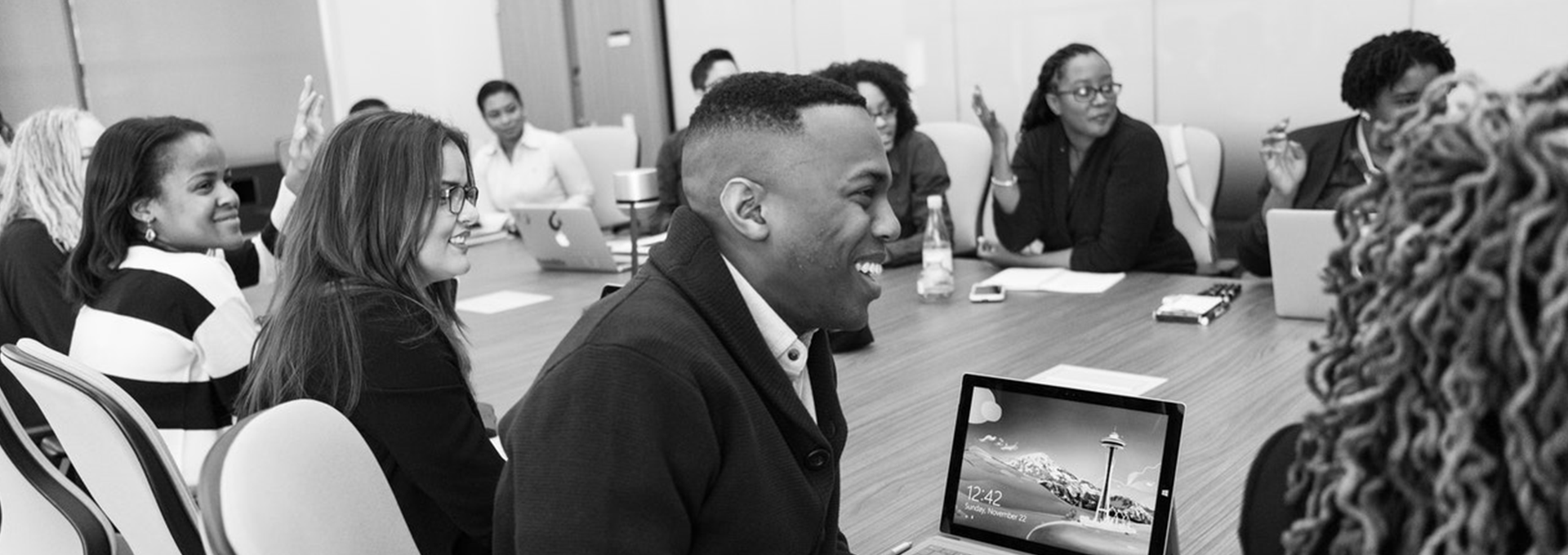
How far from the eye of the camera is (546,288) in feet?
11.7

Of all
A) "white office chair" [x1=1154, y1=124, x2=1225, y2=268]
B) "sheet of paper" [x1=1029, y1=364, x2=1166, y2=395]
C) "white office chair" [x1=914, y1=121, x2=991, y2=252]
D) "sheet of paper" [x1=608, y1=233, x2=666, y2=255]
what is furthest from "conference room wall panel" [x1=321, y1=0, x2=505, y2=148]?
"sheet of paper" [x1=1029, y1=364, x2=1166, y2=395]

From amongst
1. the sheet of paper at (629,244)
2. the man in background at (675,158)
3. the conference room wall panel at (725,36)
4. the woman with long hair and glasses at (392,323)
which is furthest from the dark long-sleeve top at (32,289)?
the conference room wall panel at (725,36)

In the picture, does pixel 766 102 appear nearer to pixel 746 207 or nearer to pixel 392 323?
pixel 746 207

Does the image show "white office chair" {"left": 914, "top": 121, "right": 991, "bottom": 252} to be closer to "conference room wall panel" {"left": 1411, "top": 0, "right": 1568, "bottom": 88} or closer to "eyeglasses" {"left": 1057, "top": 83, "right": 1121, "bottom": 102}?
"eyeglasses" {"left": 1057, "top": 83, "right": 1121, "bottom": 102}

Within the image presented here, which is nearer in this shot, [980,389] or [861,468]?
[980,389]

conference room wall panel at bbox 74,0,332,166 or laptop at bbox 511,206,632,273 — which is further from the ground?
conference room wall panel at bbox 74,0,332,166

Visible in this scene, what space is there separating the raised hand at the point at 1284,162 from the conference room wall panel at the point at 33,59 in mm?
4890

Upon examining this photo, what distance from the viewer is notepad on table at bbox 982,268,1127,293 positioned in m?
3.07

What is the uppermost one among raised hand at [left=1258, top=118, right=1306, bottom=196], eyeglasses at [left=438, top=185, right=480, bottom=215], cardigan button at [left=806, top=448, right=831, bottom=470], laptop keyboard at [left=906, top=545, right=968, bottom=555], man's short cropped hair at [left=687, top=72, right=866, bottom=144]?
man's short cropped hair at [left=687, top=72, right=866, bottom=144]

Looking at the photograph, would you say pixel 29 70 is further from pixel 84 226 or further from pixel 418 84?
pixel 84 226

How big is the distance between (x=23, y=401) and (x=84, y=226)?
811mm

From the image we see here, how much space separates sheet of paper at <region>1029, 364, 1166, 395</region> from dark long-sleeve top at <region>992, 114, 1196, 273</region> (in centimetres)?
103

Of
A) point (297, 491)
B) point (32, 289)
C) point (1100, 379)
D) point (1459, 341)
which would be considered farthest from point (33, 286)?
point (1459, 341)

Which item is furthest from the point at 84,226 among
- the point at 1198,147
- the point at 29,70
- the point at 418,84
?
the point at 418,84
